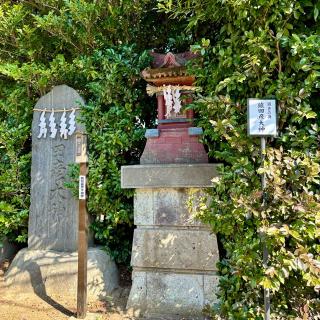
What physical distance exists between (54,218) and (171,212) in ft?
6.01

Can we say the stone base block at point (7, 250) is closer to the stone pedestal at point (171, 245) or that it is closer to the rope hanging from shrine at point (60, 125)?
the rope hanging from shrine at point (60, 125)

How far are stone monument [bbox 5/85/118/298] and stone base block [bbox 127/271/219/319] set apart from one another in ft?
2.08

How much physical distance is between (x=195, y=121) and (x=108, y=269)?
220 centimetres

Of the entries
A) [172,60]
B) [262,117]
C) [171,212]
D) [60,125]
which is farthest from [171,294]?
[60,125]

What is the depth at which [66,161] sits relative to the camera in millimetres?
4977

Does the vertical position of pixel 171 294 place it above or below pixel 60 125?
below

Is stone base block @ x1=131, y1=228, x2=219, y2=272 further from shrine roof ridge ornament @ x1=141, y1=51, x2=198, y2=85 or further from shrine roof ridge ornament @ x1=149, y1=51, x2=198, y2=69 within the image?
shrine roof ridge ornament @ x1=149, y1=51, x2=198, y2=69

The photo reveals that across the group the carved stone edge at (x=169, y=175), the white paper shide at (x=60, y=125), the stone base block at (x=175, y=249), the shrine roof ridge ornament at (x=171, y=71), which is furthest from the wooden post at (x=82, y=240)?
the shrine roof ridge ornament at (x=171, y=71)

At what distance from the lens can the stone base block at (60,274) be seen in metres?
4.46

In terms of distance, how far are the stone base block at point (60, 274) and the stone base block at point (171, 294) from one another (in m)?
0.58

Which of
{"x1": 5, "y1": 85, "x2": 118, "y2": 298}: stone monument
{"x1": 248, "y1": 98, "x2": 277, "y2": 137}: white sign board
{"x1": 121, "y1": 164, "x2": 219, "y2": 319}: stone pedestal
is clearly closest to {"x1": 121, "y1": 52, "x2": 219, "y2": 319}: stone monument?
{"x1": 121, "y1": 164, "x2": 219, "y2": 319}: stone pedestal

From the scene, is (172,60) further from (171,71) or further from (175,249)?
(175,249)

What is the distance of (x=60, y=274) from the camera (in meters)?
4.54

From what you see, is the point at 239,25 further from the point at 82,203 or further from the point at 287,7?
the point at 82,203
